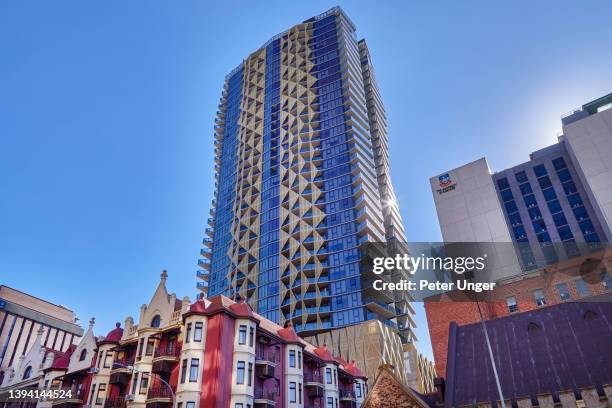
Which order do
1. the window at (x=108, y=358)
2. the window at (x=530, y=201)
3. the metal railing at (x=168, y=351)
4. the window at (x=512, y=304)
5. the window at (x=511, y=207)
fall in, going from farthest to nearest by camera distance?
the window at (x=511, y=207)
the window at (x=530, y=201)
the window at (x=512, y=304)
the window at (x=108, y=358)
the metal railing at (x=168, y=351)

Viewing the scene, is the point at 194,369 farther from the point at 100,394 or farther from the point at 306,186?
the point at 306,186

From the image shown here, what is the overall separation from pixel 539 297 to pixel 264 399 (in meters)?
34.5

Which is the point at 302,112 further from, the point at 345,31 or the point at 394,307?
the point at 394,307

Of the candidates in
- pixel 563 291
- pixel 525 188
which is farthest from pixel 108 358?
pixel 525 188

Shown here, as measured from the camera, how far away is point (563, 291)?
52625 millimetres

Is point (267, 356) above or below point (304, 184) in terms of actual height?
below

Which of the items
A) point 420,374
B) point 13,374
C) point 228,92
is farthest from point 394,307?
point 228,92

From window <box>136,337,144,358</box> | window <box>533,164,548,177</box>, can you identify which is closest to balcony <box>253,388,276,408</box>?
window <box>136,337,144,358</box>

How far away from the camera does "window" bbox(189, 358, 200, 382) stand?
38.0 meters

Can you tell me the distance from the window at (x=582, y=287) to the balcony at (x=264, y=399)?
37.0 metres

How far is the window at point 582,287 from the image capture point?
5217 centimetres

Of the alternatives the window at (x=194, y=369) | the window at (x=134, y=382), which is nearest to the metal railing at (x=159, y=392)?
the window at (x=134, y=382)

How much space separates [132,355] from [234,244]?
64.9 m

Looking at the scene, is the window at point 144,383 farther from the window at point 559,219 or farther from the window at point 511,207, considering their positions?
the window at point 559,219
